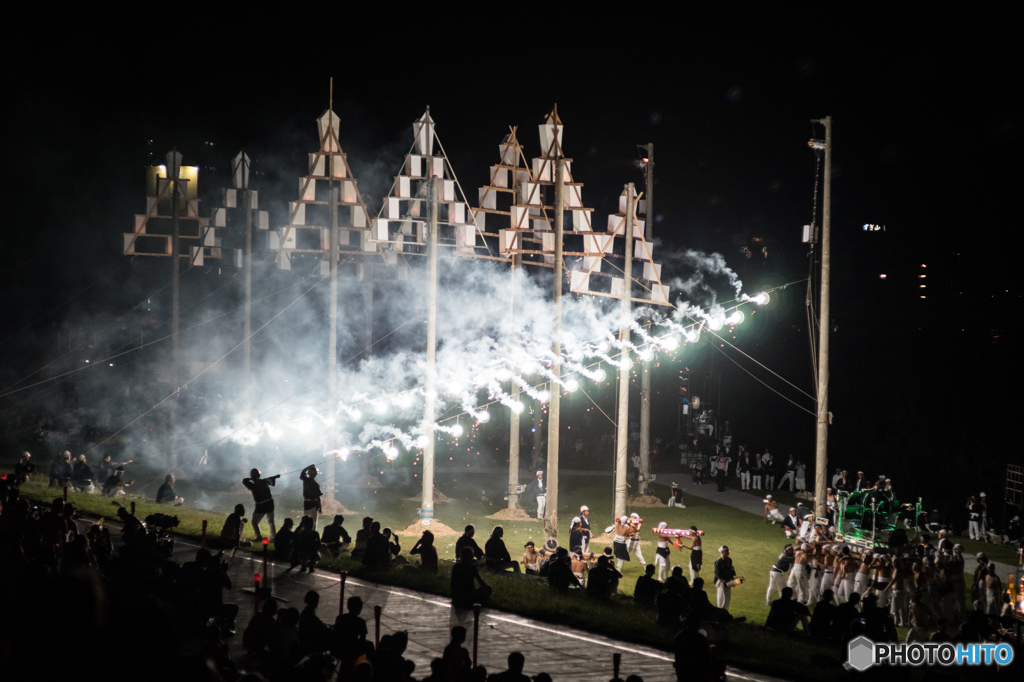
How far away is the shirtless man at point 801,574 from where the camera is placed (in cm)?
1611

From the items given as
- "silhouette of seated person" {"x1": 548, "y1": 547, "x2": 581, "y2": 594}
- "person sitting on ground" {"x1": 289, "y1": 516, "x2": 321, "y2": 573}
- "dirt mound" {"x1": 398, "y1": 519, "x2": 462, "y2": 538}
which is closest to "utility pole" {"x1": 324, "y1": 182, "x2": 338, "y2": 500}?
"dirt mound" {"x1": 398, "y1": 519, "x2": 462, "y2": 538}

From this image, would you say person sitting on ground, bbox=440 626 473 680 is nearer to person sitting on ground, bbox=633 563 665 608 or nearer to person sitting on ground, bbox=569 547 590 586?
person sitting on ground, bbox=633 563 665 608

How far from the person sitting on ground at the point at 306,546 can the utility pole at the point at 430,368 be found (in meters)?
7.67

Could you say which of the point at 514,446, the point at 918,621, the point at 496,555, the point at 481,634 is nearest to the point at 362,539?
the point at 496,555

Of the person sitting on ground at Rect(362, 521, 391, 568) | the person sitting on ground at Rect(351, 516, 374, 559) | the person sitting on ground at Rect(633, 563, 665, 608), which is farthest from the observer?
the person sitting on ground at Rect(351, 516, 374, 559)

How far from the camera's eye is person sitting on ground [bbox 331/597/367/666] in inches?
335

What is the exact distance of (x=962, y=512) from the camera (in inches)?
998

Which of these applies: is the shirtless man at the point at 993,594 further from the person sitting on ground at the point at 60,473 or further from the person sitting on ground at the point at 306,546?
the person sitting on ground at the point at 60,473

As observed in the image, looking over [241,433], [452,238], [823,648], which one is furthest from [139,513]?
[823,648]

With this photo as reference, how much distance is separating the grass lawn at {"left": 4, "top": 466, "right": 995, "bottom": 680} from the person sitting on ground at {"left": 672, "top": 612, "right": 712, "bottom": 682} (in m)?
2.94

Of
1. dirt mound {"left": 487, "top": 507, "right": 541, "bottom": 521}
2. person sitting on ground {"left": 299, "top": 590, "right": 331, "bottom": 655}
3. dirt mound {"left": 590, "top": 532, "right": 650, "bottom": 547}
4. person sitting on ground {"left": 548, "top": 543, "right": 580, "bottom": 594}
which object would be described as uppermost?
person sitting on ground {"left": 299, "top": 590, "right": 331, "bottom": 655}

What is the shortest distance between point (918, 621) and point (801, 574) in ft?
8.26

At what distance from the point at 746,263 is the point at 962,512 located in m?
18.3

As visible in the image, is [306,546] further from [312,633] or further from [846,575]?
[846,575]
